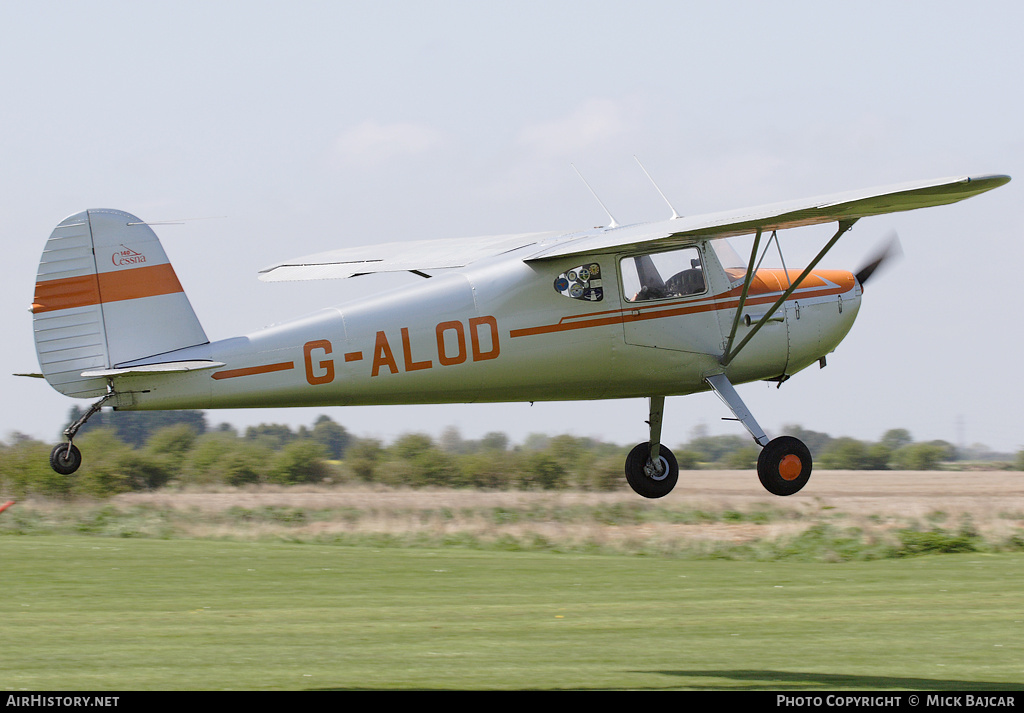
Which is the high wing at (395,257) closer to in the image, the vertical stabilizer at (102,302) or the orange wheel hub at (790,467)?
the vertical stabilizer at (102,302)

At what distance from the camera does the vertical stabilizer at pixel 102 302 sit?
9414 millimetres

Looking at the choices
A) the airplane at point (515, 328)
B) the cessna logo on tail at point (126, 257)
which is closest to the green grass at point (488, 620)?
the airplane at point (515, 328)

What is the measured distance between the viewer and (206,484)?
1548 inches

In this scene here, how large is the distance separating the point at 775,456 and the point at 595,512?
19.6 metres

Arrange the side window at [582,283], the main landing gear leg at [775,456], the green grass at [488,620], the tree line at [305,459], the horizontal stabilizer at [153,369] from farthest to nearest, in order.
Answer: the tree line at [305,459] → the green grass at [488,620] → the main landing gear leg at [775,456] → the side window at [582,283] → the horizontal stabilizer at [153,369]

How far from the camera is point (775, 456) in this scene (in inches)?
437

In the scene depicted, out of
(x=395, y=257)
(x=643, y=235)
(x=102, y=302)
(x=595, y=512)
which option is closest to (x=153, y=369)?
(x=102, y=302)

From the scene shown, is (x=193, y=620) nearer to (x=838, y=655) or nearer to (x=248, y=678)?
(x=248, y=678)

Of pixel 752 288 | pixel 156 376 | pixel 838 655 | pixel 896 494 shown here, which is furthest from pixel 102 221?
pixel 896 494

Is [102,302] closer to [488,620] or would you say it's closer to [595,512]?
[488,620]

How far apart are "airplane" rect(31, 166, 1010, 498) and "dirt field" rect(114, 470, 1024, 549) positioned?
15.6m
